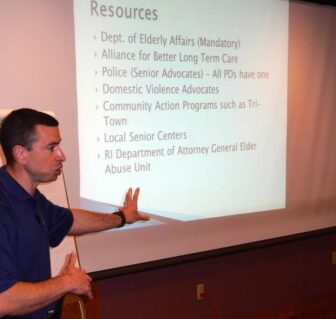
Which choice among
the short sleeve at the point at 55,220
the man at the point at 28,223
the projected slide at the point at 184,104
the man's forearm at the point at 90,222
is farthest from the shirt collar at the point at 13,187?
the projected slide at the point at 184,104

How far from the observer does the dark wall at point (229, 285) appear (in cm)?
295

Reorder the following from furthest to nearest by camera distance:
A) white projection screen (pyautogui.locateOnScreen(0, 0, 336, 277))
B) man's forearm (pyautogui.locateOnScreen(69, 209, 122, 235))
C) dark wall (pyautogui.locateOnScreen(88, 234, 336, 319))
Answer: dark wall (pyautogui.locateOnScreen(88, 234, 336, 319))
white projection screen (pyautogui.locateOnScreen(0, 0, 336, 277))
man's forearm (pyautogui.locateOnScreen(69, 209, 122, 235))

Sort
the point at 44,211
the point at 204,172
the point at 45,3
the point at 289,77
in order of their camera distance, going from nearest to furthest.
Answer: the point at 44,211 < the point at 45,3 < the point at 204,172 < the point at 289,77

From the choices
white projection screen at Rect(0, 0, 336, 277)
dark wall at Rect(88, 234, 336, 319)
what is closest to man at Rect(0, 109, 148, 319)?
white projection screen at Rect(0, 0, 336, 277)

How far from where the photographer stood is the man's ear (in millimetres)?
1688

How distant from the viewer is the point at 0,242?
1.50 m

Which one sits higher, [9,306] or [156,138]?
[156,138]

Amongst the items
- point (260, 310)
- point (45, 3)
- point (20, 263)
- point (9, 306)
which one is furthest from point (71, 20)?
point (260, 310)

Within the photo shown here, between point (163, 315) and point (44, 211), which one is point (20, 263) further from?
point (163, 315)

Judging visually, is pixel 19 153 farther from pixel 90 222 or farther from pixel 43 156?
pixel 90 222

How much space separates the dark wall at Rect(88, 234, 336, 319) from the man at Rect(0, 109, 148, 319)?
1156mm

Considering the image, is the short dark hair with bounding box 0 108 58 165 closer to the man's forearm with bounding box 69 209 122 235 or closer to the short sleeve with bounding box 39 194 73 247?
the short sleeve with bounding box 39 194 73 247

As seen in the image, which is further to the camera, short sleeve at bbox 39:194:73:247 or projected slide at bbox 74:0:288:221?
projected slide at bbox 74:0:288:221

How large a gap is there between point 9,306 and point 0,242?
199mm
